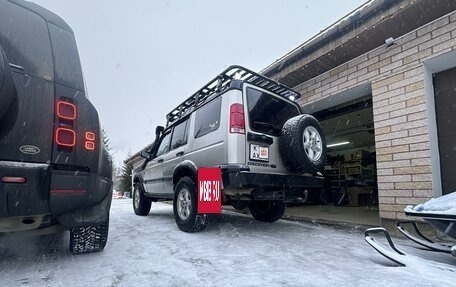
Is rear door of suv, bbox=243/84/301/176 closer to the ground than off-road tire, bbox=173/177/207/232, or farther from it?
farther from it

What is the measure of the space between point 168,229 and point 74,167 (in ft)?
8.02

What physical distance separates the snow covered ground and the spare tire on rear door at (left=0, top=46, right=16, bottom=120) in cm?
125

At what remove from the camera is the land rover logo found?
79.6 inches

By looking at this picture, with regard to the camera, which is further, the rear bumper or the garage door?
the garage door

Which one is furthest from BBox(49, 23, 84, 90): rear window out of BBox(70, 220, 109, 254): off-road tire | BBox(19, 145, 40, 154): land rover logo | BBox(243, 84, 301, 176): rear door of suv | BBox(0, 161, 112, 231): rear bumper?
BBox(243, 84, 301, 176): rear door of suv

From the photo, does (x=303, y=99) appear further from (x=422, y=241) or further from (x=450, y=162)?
(x=422, y=241)

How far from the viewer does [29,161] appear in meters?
2.04

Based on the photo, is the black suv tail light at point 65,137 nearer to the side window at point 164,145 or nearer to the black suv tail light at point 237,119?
the black suv tail light at point 237,119

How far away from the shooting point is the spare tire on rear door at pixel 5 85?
185 centimetres

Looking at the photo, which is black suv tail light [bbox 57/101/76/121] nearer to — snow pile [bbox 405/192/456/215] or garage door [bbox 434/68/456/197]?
snow pile [bbox 405/192/456/215]

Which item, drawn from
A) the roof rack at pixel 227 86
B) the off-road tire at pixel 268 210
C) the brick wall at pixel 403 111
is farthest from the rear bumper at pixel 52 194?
the brick wall at pixel 403 111

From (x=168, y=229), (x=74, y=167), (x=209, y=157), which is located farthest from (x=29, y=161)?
(x=168, y=229)

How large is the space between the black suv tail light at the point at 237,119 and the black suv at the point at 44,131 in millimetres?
1602

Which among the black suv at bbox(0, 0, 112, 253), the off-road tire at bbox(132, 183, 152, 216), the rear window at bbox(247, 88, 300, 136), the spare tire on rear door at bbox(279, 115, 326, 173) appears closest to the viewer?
the black suv at bbox(0, 0, 112, 253)
